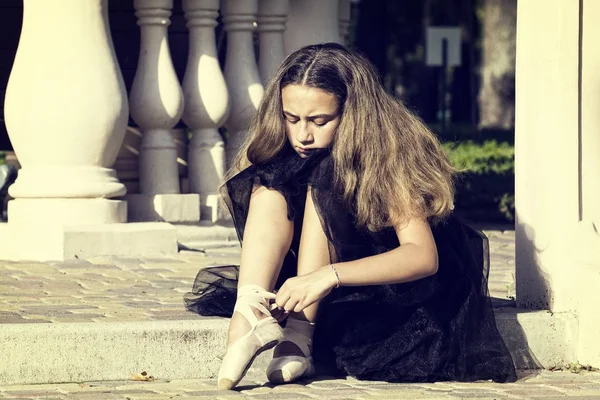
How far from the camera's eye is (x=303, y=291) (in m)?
3.78

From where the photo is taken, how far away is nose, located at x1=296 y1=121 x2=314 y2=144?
4.09 meters

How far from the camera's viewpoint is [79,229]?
6.39 metres

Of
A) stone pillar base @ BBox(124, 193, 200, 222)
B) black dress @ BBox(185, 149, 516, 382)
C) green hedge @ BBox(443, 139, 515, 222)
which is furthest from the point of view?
green hedge @ BBox(443, 139, 515, 222)

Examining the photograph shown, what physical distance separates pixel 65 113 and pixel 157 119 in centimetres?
86

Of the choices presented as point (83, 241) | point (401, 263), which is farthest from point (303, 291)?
point (83, 241)

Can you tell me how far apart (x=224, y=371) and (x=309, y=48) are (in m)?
1.13

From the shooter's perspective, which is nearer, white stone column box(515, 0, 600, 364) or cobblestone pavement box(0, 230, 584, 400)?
cobblestone pavement box(0, 230, 584, 400)

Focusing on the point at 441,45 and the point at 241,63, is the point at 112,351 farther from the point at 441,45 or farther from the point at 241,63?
the point at 441,45

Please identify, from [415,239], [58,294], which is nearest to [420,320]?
[415,239]

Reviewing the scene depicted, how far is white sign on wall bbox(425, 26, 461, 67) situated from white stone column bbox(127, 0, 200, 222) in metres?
9.84

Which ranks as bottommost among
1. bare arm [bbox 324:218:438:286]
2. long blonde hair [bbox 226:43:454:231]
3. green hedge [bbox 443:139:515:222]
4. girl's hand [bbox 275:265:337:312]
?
green hedge [bbox 443:139:515:222]

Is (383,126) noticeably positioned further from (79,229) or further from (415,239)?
(79,229)

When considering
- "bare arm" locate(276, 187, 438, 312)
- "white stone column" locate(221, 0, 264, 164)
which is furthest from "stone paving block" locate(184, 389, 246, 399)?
"white stone column" locate(221, 0, 264, 164)

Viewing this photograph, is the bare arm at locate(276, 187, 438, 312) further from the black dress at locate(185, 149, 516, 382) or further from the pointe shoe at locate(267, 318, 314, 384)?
the pointe shoe at locate(267, 318, 314, 384)
